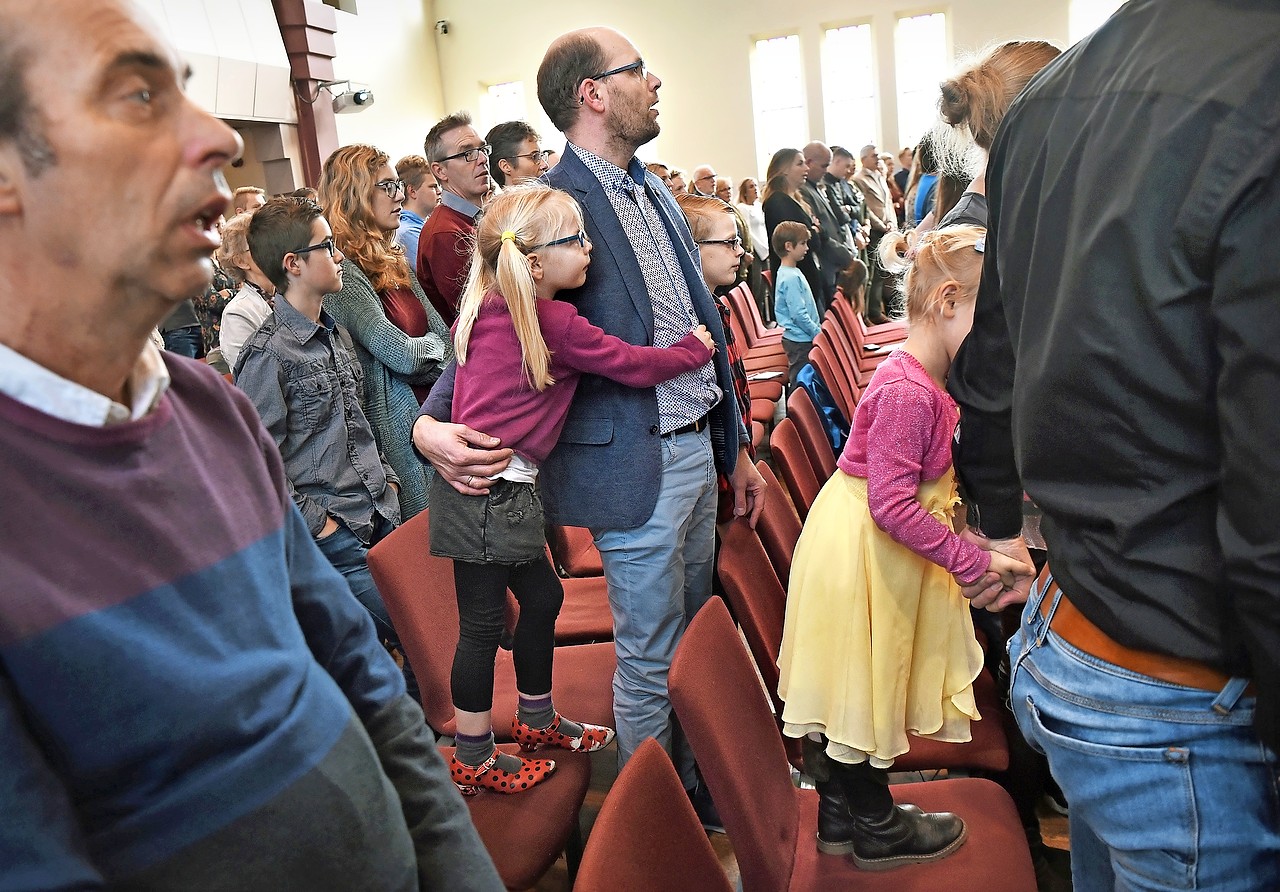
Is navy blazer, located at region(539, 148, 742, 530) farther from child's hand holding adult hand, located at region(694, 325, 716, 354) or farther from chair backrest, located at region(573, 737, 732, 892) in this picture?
chair backrest, located at region(573, 737, 732, 892)

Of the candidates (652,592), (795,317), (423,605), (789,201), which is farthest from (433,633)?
(789,201)

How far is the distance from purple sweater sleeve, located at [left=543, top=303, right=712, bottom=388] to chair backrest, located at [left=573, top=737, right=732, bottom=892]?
0.92 metres

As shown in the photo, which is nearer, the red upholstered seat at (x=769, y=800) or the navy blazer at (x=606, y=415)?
the red upholstered seat at (x=769, y=800)

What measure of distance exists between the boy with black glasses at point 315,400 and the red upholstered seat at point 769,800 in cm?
111

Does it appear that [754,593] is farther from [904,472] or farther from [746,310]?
[746,310]

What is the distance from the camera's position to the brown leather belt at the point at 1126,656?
943 mm

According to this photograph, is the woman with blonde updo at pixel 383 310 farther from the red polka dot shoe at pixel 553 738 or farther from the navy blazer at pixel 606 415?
the red polka dot shoe at pixel 553 738

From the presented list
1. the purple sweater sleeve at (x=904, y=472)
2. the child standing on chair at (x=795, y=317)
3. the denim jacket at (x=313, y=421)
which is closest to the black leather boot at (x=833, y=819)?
the purple sweater sleeve at (x=904, y=472)

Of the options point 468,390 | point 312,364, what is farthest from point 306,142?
point 468,390

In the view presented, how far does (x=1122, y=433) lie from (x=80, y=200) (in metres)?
0.89

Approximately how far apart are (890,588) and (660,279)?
0.81 metres

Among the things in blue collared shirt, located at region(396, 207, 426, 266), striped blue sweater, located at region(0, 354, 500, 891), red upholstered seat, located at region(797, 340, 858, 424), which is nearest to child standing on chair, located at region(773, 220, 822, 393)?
red upholstered seat, located at region(797, 340, 858, 424)

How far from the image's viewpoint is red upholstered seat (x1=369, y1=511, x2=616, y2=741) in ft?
6.44

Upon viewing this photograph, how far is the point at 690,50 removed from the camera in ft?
50.9
